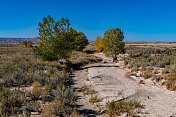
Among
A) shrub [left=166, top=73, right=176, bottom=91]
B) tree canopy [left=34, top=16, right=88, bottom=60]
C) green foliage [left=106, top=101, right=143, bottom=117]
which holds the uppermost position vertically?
tree canopy [left=34, top=16, right=88, bottom=60]

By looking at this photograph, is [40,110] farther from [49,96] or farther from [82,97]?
[82,97]

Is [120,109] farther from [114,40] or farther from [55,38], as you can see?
[114,40]

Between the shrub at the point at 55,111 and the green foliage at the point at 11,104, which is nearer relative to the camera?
the green foliage at the point at 11,104

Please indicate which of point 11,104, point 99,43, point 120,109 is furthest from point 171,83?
point 99,43

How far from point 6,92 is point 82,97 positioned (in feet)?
13.5

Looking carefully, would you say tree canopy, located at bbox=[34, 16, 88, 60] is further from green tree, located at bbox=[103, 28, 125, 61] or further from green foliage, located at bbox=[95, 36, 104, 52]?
green foliage, located at bbox=[95, 36, 104, 52]

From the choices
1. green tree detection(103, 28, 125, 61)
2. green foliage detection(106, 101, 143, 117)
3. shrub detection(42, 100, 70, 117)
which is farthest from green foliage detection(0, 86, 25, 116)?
green tree detection(103, 28, 125, 61)

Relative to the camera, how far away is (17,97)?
623 cm

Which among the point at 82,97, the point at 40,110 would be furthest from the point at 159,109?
the point at 40,110

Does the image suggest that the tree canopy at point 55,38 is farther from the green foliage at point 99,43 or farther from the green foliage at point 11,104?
the green foliage at point 99,43

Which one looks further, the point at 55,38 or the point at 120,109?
the point at 55,38

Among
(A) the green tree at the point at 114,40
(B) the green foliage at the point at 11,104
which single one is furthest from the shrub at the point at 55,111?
(A) the green tree at the point at 114,40

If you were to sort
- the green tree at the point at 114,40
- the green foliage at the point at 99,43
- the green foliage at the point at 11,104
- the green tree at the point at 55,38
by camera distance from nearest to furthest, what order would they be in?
the green foliage at the point at 11,104, the green tree at the point at 55,38, the green tree at the point at 114,40, the green foliage at the point at 99,43

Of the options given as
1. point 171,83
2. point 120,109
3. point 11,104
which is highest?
point 11,104
